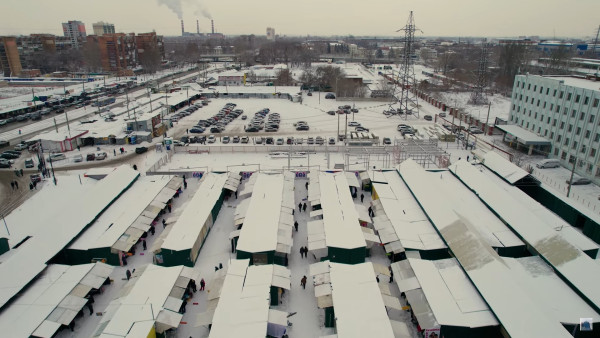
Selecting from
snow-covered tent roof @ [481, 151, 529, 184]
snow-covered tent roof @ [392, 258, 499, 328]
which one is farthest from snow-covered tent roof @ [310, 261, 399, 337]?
snow-covered tent roof @ [481, 151, 529, 184]

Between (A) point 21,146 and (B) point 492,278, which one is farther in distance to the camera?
(A) point 21,146

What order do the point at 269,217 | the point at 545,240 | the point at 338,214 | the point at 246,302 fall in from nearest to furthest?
the point at 246,302
the point at 545,240
the point at 269,217
the point at 338,214

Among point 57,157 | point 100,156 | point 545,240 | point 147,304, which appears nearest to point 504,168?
point 545,240

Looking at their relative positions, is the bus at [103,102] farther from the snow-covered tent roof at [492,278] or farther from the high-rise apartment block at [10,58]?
the snow-covered tent roof at [492,278]

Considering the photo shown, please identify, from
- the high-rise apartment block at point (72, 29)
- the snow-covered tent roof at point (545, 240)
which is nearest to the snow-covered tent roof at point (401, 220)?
the snow-covered tent roof at point (545, 240)

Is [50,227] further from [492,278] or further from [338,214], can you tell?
[492,278]

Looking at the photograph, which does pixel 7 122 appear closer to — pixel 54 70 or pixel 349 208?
pixel 349 208
